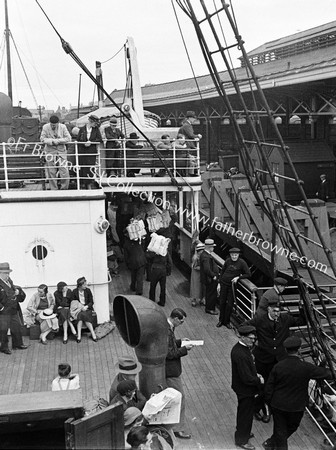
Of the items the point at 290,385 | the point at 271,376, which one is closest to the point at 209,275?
the point at 271,376

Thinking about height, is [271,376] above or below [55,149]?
below

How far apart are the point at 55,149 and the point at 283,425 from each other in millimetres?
6752

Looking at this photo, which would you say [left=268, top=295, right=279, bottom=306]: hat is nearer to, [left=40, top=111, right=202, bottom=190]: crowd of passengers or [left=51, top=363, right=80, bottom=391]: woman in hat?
[left=51, top=363, right=80, bottom=391]: woman in hat

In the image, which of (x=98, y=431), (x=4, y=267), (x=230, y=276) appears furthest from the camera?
(x=230, y=276)

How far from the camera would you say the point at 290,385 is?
5770 mm

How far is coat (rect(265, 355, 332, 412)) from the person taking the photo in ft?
18.8

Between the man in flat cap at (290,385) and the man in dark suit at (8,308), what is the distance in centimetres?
475

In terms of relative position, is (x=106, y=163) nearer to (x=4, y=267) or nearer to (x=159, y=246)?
(x=159, y=246)

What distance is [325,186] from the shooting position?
17688mm

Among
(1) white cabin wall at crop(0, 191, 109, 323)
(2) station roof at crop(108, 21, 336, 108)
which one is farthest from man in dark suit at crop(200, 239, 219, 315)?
(2) station roof at crop(108, 21, 336, 108)

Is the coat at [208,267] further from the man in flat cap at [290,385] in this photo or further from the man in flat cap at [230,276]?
the man in flat cap at [290,385]

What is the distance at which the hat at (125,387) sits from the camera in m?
5.01

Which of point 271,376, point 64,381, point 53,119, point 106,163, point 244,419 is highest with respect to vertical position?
point 53,119

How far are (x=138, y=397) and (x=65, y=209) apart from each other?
521 centimetres
